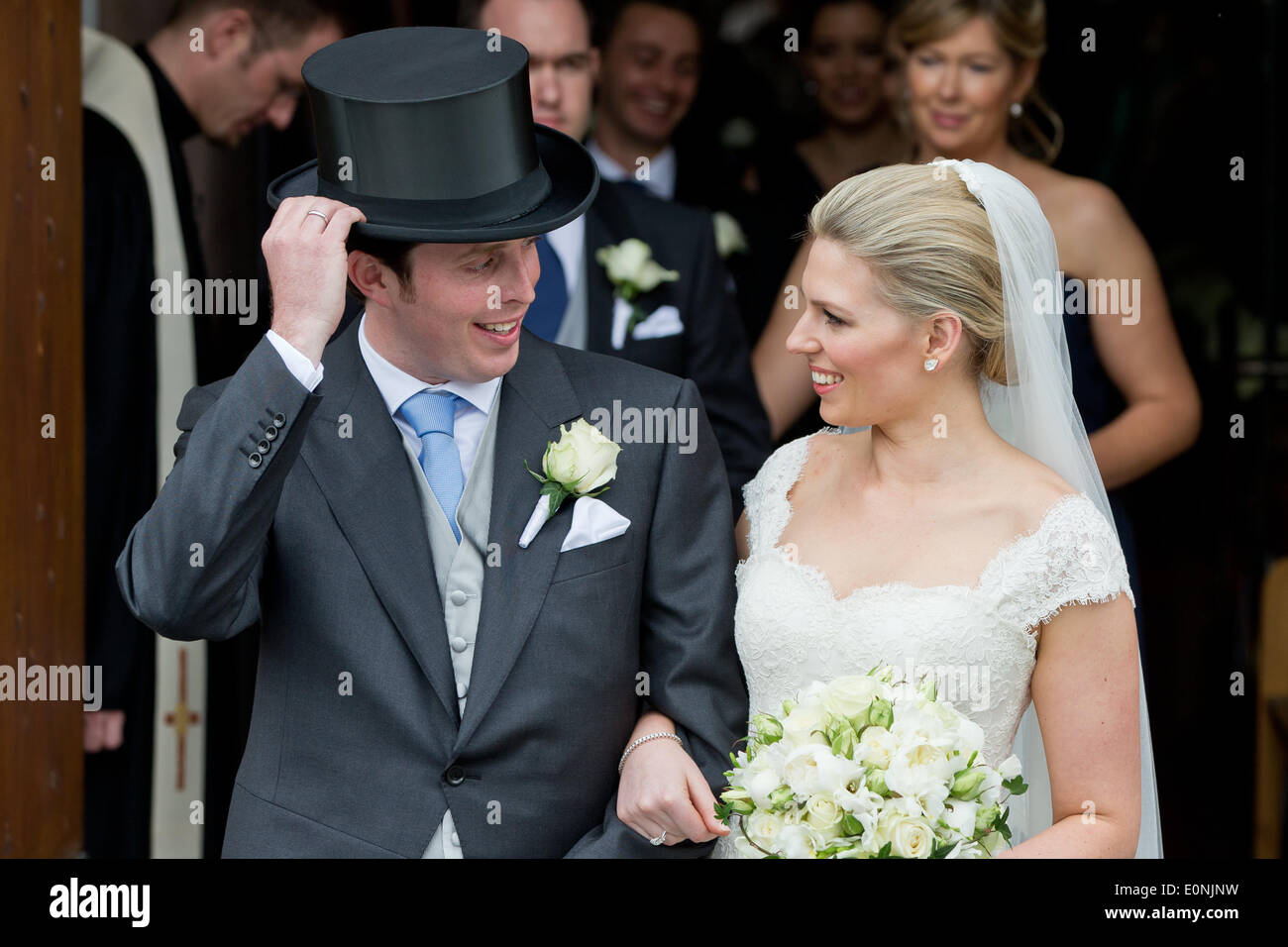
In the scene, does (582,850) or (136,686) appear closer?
(582,850)

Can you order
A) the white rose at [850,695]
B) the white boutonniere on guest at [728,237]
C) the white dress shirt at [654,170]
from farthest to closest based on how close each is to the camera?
1. the white dress shirt at [654,170]
2. the white boutonniere on guest at [728,237]
3. the white rose at [850,695]

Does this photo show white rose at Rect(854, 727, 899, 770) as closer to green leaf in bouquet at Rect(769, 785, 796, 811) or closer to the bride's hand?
green leaf in bouquet at Rect(769, 785, 796, 811)

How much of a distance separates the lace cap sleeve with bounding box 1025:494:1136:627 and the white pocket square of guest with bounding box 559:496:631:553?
705mm

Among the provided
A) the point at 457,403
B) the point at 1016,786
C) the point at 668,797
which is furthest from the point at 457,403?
the point at 1016,786

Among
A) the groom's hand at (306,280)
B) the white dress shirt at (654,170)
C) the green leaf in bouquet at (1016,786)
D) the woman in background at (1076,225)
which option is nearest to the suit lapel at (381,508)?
the groom's hand at (306,280)

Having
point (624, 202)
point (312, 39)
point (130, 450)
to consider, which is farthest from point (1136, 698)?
point (312, 39)

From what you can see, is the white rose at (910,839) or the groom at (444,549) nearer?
the white rose at (910,839)

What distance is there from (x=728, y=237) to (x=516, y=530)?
2.01m

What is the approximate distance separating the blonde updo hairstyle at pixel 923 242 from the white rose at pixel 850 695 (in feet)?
2.18

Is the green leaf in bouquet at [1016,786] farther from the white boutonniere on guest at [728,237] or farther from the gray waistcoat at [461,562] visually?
the white boutonniere on guest at [728,237]

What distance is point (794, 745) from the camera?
7.66 ft

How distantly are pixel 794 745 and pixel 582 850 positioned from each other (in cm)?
45

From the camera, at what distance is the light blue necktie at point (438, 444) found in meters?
2.63
